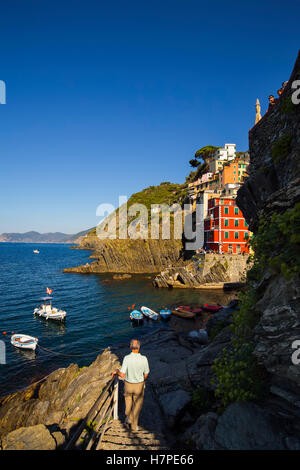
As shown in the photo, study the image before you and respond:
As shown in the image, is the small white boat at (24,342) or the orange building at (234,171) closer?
the small white boat at (24,342)

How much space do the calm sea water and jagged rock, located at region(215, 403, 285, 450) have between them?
60.2 feet

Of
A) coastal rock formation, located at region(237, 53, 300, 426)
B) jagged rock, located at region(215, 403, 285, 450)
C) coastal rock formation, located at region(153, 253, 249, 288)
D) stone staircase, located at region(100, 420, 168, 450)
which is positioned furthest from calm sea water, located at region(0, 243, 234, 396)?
coastal rock formation, located at region(237, 53, 300, 426)

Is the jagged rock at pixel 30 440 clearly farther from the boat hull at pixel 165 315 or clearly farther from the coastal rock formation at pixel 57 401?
the boat hull at pixel 165 315

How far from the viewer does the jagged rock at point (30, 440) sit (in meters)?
6.62

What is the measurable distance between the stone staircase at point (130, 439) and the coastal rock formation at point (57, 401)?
3.36 meters

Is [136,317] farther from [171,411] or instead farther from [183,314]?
[171,411]

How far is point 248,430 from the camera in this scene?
17.1 feet

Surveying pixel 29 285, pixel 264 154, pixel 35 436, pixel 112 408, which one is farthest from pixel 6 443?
pixel 29 285

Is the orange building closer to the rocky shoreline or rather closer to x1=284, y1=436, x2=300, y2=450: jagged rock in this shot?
the rocky shoreline

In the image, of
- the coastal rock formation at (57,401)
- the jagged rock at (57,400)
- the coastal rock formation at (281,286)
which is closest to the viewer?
the coastal rock formation at (281,286)

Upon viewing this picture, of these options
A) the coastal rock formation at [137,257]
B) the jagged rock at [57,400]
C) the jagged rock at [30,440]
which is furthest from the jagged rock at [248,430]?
the coastal rock formation at [137,257]

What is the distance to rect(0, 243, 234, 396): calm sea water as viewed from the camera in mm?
21531

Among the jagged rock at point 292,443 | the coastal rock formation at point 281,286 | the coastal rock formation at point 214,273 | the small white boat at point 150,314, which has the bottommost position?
the small white boat at point 150,314

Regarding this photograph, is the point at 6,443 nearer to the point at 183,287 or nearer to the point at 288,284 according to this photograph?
the point at 288,284
